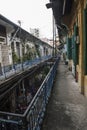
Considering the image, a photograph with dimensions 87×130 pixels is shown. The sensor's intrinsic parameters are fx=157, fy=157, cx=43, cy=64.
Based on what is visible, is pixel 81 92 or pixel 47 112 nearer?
pixel 47 112

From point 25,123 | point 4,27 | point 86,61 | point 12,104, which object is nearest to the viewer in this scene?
point 25,123

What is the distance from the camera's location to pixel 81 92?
5402 mm

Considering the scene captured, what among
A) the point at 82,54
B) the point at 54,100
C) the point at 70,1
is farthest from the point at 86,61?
the point at 70,1

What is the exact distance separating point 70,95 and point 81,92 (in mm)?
410

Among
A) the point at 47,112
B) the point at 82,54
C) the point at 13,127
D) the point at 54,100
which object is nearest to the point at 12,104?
the point at 54,100

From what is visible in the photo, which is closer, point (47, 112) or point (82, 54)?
→ point (47, 112)

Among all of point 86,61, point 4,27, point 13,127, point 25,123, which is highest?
point 4,27

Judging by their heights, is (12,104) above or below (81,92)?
below

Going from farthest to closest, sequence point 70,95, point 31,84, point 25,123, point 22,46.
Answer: point 22,46
point 31,84
point 70,95
point 25,123

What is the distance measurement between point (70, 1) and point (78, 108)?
14.4ft

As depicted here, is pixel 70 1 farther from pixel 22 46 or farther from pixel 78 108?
pixel 22 46

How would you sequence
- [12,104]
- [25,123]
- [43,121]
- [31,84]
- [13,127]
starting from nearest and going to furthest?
1. [25,123]
2. [13,127]
3. [43,121]
4. [12,104]
5. [31,84]

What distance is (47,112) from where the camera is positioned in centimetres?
396

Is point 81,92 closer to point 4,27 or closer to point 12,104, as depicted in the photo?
point 12,104
